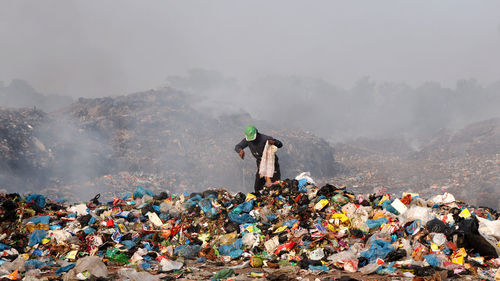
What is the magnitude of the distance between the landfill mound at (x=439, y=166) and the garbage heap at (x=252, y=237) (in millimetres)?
6489

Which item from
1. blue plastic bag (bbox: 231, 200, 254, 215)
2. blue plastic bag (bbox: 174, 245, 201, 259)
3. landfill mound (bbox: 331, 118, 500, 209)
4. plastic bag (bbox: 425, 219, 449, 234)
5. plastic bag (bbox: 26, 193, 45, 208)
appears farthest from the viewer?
landfill mound (bbox: 331, 118, 500, 209)

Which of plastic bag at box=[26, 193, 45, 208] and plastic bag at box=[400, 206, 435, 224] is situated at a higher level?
plastic bag at box=[26, 193, 45, 208]

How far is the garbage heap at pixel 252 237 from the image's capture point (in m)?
2.75

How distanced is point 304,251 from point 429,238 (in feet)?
3.75

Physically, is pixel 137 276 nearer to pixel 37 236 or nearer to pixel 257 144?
pixel 37 236

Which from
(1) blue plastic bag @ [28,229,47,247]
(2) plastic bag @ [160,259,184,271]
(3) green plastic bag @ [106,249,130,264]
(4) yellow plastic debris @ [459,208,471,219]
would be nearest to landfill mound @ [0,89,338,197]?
(1) blue plastic bag @ [28,229,47,247]

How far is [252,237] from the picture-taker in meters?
3.59

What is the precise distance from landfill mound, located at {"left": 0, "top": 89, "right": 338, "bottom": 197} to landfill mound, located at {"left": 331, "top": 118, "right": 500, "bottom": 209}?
2001mm

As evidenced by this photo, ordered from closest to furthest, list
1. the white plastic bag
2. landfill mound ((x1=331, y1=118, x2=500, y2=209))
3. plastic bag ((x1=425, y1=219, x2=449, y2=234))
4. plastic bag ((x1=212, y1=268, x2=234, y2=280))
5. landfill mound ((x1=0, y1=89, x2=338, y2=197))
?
plastic bag ((x1=212, y1=268, x2=234, y2=280)), plastic bag ((x1=425, y1=219, x2=449, y2=234)), the white plastic bag, landfill mound ((x1=331, y1=118, x2=500, y2=209)), landfill mound ((x1=0, y1=89, x2=338, y2=197))

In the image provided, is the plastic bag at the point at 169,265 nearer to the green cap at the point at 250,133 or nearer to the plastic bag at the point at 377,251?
the plastic bag at the point at 377,251

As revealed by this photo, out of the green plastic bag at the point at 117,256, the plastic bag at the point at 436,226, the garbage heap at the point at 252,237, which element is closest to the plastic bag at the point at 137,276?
the garbage heap at the point at 252,237

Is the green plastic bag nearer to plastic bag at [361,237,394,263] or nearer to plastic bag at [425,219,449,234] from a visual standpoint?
plastic bag at [361,237,394,263]

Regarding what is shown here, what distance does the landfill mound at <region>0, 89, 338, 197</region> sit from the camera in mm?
10766

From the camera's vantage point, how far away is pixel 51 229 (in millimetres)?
3906
